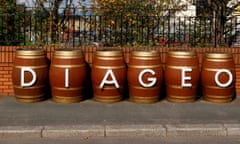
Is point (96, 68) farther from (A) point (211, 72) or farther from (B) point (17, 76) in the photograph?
(A) point (211, 72)

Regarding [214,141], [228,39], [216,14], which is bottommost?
[214,141]

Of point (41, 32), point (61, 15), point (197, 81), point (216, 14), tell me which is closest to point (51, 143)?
point (197, 81)

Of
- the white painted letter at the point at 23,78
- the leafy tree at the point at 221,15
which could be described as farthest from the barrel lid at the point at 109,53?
the leafy tree at the point at 221,15

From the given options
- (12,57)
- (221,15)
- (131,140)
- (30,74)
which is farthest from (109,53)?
(221,15)

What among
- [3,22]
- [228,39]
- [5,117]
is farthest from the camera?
[228,39]

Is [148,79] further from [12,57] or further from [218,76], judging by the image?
[12,57]

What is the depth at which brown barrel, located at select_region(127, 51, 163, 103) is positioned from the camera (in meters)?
7.22

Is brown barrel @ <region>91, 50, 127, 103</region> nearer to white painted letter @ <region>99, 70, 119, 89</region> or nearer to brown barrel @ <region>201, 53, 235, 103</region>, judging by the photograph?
white painted letter @ <region>99, 70, 119, 89</region>

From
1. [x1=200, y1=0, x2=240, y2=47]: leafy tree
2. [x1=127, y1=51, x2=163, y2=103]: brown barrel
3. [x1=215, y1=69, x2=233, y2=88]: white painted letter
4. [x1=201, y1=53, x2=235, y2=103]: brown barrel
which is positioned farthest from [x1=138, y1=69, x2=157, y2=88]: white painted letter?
[x1=200, y1=0, x2=240, y2=47]: leafy tree

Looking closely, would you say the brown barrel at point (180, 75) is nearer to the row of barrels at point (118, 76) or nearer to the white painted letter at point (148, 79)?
the row of barrels at point (118, 76)

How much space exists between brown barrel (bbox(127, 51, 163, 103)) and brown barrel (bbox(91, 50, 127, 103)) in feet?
0.65

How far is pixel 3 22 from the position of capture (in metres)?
8.77

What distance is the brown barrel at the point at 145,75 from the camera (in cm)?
722

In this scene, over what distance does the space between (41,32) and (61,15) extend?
1.77 meters
